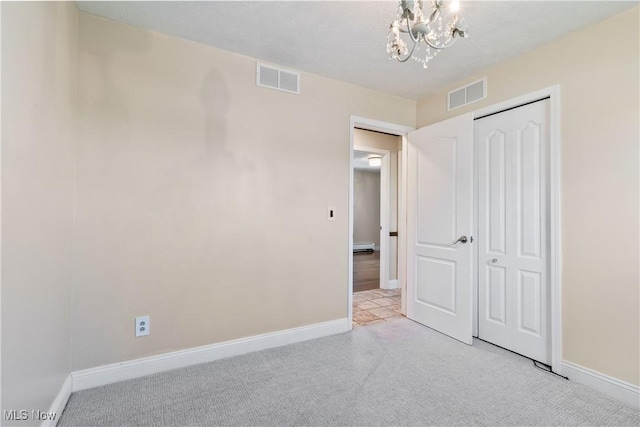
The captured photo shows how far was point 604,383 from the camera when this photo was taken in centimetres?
202

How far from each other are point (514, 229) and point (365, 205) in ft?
24.4

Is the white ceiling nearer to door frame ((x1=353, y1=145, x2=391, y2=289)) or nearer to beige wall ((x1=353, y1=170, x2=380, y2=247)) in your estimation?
door frame ((x1=353, y1=145, x2=391, y2=289))

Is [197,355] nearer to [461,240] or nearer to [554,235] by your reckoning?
[461,240]

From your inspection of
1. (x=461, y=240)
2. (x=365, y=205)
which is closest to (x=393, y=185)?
(x=461, y=240)

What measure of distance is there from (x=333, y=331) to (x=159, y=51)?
9.21 feet

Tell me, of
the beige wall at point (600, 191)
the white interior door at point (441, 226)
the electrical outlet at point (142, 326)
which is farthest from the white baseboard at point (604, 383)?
the electrical outlet at point (142, 326)

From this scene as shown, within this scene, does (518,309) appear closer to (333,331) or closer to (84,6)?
(333,331)

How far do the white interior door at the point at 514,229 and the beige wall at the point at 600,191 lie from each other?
18 cm

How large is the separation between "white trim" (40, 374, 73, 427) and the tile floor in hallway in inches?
93.1

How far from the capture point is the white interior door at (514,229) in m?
2.42

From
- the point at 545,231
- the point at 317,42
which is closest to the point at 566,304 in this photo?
the point at 545,231

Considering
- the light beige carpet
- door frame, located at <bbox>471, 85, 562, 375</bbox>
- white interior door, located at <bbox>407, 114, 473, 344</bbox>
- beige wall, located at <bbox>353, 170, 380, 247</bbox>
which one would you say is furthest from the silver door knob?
beige wall, located at <bbox>353, 170, 380, 247</bbox>

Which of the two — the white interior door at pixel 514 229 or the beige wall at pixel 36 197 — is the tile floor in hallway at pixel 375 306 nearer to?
the white interior door at pixel 514 229

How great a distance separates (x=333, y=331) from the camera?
9.84ft
